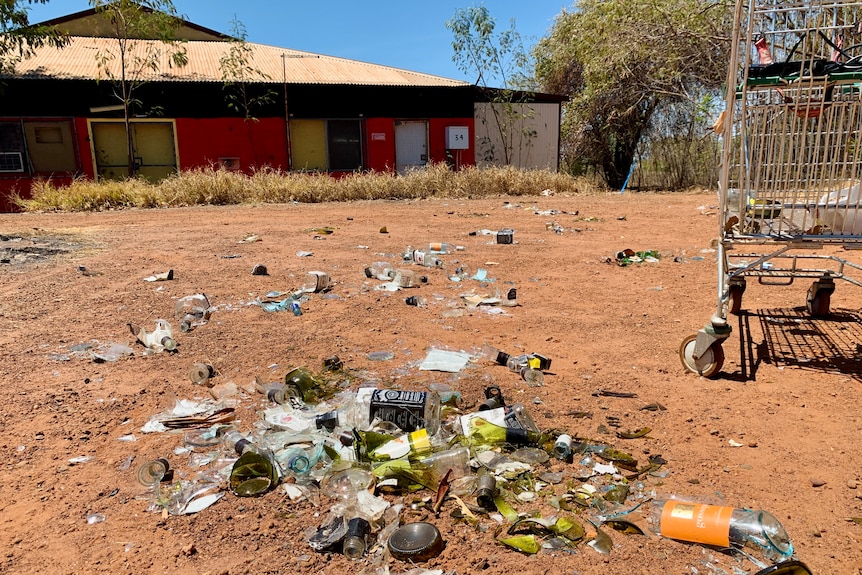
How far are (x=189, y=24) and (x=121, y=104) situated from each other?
647 centimetres

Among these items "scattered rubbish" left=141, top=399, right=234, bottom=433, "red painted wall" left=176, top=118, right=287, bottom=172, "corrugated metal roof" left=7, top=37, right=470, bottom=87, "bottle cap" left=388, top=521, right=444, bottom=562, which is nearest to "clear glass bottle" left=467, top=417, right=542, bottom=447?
"bottle cap" left=388, top=521, right=444, bottom=562

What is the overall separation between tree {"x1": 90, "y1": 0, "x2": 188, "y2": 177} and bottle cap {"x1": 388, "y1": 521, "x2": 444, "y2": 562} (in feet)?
53.5

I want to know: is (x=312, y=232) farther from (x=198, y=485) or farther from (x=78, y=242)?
(x=198, y=485)

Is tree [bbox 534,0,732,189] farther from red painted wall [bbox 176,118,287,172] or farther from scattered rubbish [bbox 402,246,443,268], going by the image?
scattered rubbish [bbox 402,246,443,268]

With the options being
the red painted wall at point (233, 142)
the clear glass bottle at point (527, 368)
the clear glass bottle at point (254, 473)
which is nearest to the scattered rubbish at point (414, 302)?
the clear glass bottle at point (527, 368)

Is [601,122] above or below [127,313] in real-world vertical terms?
above

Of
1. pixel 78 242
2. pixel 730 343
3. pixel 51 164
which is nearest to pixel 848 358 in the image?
pixel 730 343

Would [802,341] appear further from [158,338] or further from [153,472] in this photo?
[158,338]

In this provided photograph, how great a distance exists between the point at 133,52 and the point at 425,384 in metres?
19.5

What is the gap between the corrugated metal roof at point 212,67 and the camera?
53.9 feet

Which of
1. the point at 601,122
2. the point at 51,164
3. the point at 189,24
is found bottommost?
the point at 51,164

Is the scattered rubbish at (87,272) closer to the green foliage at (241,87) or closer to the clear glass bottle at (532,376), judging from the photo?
the clear glass bottle at (532,376)

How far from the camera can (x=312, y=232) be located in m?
8.15

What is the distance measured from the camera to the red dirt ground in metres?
1.79
